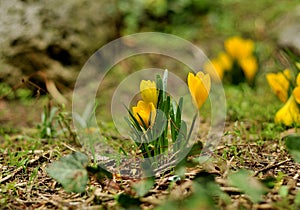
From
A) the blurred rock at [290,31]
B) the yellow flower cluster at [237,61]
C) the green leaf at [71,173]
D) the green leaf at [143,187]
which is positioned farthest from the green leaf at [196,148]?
the blurred rock at [290,31]

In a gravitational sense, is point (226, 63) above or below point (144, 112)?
above

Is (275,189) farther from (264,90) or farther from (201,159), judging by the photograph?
(264,90)

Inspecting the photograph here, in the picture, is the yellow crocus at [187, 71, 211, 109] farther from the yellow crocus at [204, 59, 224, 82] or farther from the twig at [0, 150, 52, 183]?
the yellow crocus at [204, 59, 224, 82]

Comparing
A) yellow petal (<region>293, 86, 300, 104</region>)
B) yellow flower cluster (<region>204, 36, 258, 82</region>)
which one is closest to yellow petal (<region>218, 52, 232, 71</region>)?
yellow flower cluster (<region>204, 36, 258, 82</region>)

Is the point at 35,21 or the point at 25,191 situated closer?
the point at 25,191

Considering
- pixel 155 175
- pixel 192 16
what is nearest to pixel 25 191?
pixel 155 175

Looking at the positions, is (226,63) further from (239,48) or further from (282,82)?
(282,82)

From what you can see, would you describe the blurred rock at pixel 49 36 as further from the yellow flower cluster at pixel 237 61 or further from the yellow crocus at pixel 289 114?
the yellow crocus at pixel 289 114

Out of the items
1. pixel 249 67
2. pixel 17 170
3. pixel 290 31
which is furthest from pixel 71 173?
pixel 290 31
